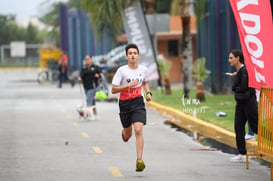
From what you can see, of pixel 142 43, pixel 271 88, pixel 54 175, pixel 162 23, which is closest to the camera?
pixel 271 88

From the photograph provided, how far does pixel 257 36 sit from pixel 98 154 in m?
4.42

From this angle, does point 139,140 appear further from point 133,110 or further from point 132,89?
point 132,89

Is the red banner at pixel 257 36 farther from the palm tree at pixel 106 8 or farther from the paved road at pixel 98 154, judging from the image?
the palm tree at pixel 106 8

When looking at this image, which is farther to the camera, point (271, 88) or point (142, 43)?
point (142, 43)

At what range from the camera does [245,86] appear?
14430 mm

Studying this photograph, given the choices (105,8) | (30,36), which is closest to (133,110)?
(105,8)

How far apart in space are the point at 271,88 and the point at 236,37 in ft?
69.2

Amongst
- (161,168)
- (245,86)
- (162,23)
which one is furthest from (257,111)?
(162,23)

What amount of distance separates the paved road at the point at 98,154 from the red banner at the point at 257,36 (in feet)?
4.90

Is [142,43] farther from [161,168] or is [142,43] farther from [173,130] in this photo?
[161,168]

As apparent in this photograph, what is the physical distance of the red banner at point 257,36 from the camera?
42.2 feet

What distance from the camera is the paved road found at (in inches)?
520

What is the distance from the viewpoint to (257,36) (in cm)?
1303

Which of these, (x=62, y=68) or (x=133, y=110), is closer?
(x=133, y=110)
